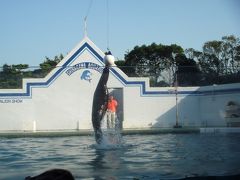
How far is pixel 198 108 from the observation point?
22.9 meters

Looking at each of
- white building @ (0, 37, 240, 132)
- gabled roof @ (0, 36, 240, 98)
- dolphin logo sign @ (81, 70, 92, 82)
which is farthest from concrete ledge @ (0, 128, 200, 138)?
dolphin logo sign @ (81, 70, 92, 82)

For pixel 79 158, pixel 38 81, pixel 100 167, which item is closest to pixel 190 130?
pixel 38 81

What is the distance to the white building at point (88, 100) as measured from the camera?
2170 cm

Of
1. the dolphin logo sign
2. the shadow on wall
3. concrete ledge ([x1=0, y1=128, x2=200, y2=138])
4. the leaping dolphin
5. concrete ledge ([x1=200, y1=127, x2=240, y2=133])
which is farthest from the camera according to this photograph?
the shadow on wall

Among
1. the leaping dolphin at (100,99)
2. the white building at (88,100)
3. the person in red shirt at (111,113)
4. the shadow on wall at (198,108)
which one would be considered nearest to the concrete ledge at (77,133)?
the person in red shirt at (111,113)

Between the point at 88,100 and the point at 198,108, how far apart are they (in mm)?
5239

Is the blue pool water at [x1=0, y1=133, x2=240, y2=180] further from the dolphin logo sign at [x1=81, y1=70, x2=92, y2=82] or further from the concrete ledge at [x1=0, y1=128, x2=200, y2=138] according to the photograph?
the dolphin logo sign at [x1=81, y1=70, x2=92, y2=82]

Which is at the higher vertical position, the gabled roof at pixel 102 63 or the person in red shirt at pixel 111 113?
the gabled roof at pixel 102 63

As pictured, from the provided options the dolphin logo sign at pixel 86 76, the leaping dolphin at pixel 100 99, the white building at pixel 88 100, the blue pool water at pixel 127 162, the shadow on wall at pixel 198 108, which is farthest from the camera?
the shadow on wall at pixel 198 108

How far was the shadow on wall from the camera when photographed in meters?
22.3

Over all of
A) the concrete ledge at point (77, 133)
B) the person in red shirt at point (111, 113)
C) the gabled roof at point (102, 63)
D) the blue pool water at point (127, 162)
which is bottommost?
the blue pool water at point (127, 162)

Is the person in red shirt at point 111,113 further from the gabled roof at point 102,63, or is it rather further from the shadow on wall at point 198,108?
the shadow on wall at point 198,108

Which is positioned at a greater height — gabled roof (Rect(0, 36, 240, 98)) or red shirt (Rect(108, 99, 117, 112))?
gabled roof (Rect(0, 36, 240, 98))

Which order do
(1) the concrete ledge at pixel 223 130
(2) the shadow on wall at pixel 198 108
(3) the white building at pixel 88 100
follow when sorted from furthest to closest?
(2) the shadow on wall at pixel 198 108, (3) the white building at pixel 88 100, (1) the concrete ledge at pixel 223 130
